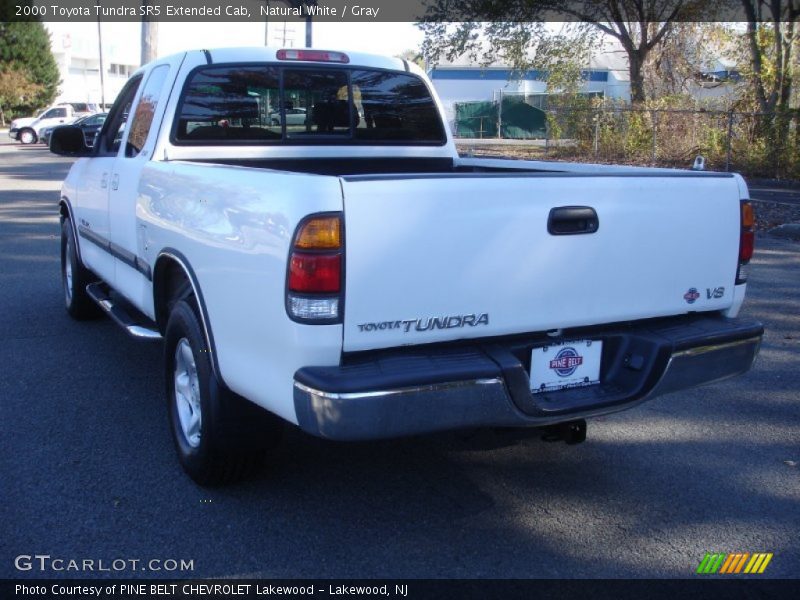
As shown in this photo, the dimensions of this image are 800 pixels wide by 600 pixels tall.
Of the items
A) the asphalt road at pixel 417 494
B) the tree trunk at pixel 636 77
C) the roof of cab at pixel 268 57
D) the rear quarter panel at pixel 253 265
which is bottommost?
the asphalt road at pixel 417 494

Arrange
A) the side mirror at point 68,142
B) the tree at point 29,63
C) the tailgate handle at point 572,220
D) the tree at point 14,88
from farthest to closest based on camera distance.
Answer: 1. the tree at point 29,63
2. the tree at point 14,88
3. the side mirror at point 68,142
4. the tailgate handle at point 572,220

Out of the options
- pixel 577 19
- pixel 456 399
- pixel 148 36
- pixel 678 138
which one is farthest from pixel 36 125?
pixel 456 399

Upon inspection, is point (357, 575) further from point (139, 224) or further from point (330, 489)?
point (139, 224)

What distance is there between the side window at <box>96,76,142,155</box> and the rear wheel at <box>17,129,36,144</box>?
36026 millimetres

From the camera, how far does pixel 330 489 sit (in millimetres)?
4098

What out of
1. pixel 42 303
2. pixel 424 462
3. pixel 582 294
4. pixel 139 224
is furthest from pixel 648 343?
pixel 42 303

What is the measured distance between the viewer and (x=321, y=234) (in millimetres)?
3049

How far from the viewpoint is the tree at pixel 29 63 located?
54.9m

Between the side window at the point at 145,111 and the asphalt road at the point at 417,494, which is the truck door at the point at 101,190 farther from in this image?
the asphalt road at the point at 417,494

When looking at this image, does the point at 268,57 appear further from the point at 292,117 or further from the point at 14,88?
the point at 14,88

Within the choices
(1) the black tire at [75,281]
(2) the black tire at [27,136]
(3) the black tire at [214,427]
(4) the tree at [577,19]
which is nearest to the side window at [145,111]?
(3) the black tire at [214,427]

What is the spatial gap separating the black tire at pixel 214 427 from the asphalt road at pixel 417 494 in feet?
0.47

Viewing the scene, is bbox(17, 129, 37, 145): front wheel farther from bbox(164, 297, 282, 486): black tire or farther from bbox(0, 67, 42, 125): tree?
bbox(164, 297, 282, 486): black tire

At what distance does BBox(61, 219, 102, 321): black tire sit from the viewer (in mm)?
6859
